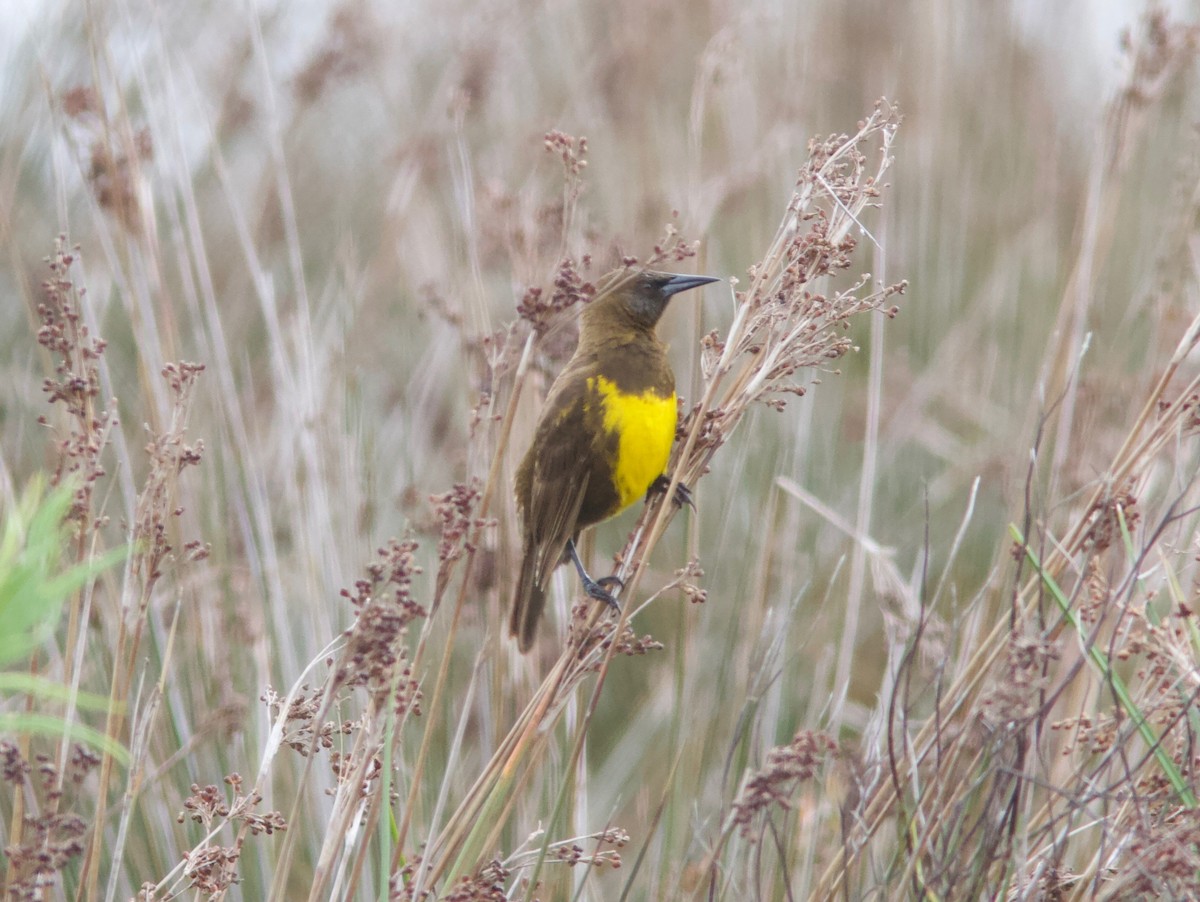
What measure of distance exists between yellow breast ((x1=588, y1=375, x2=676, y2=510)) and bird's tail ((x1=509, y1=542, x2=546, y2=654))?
23 centimetres

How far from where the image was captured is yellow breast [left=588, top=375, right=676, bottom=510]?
7.98 feet

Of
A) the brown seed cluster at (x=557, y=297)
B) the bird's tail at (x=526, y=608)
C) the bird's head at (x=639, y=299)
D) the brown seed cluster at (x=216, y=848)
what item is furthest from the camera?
the bird's head at (x=639, y=299)

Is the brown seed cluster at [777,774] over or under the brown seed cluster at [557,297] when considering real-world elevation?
under

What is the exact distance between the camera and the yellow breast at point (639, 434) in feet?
7.98

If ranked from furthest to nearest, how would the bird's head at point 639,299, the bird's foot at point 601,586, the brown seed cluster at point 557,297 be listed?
the bird's head at point 639,299, the bird's foot at point 601,586, the brown seed cluster at point 557,297

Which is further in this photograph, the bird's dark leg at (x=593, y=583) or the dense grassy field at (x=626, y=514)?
the bird's dark leg at (x=593, y=583)

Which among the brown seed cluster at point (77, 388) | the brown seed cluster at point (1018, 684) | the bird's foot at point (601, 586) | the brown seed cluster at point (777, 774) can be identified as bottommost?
the bird's foot at point (601, 586)

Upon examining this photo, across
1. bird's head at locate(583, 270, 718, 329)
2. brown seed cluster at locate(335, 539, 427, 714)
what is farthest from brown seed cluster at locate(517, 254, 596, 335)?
bird's head at locate(583, 270, 718, 329)

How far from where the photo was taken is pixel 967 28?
17.5 feet

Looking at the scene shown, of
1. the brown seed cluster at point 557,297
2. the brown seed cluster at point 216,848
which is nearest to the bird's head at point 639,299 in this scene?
the brown seed cluster at point 557,297

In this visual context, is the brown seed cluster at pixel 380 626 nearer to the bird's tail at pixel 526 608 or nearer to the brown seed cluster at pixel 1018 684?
the brown seed cluster at pixel 1018 684

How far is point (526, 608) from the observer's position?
94.8 inches

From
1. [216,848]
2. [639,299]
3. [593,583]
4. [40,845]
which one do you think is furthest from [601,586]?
[40,845]

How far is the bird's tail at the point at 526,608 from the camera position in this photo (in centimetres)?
240
